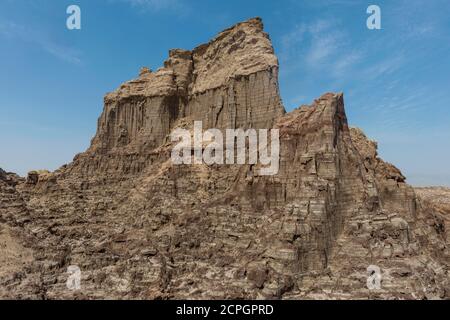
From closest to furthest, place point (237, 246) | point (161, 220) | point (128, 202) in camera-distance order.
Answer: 1. point (237, 246)
2. point (161, 220)
3. point (128, 202)

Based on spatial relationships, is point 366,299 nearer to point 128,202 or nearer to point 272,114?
point 272,114

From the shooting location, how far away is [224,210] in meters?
52.8

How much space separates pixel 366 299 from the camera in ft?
123

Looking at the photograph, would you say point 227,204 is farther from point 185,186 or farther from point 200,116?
point 200,116

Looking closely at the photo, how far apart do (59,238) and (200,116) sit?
105 feet

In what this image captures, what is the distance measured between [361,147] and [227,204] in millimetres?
25985

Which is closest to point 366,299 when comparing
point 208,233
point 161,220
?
point 208,233

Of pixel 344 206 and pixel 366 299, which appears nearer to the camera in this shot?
pixel 366 299

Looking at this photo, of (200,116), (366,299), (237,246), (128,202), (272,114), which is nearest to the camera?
(366,299)

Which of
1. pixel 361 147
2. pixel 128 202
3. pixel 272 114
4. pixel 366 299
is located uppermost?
pixel 272 114

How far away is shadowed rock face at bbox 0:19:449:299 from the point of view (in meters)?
42.2

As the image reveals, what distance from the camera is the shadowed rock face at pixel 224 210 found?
42250 millimetres

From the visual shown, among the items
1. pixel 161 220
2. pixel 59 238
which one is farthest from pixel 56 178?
pixel 161 220

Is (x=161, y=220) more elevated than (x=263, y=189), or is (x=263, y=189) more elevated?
(x=263, y=189)
